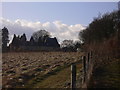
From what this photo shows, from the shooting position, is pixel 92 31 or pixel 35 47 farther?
pixel 35 47

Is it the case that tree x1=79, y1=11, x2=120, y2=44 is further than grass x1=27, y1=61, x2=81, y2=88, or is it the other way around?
tree x1=79, y1=11, x2=120, y2=44

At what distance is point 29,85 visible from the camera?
1541 cm

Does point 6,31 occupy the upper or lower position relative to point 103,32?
upper

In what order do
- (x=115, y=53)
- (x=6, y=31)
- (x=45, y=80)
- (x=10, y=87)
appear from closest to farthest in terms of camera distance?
1. (x=10, y=87)
2. (x=45, y=80)
3. (x=115, y=53)
4. (x=6, y=31)

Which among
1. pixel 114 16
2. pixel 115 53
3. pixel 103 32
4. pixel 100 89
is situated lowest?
pixel 100 89

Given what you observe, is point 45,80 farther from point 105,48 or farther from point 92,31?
point 92,31

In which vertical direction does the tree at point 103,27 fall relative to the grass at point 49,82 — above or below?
above

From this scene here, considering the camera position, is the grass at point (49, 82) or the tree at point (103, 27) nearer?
the grass at point (49, 82)

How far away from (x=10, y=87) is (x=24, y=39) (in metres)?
93.1

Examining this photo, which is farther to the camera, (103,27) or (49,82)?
(103,27)

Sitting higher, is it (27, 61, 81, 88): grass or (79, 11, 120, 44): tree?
(79, 11, 120, 44): tree

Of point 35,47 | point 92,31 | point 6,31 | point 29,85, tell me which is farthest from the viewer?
point 35,47

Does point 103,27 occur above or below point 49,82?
above

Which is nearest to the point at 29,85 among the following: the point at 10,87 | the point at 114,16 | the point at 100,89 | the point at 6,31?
the point at 10,87
